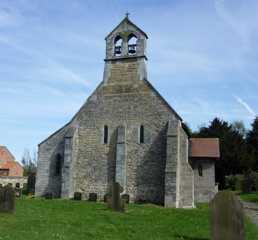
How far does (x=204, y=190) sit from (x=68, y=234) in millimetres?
23041

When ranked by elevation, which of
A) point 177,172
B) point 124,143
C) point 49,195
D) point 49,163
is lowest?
point 49,195

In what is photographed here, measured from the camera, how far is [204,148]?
1331 inches

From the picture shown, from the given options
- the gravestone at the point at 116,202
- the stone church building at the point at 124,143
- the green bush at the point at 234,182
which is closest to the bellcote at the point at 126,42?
the stone church building at the point at 124,143

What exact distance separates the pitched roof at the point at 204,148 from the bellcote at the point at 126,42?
9597 millimetres

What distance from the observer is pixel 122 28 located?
29.7 metres

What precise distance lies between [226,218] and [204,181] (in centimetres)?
2550

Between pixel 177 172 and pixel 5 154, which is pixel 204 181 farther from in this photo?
pixel 5 154

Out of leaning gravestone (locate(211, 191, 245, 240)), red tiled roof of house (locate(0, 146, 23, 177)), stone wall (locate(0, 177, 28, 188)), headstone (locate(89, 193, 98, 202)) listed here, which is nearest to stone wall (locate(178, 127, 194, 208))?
headstone (locate(89, 193, 98, 202))

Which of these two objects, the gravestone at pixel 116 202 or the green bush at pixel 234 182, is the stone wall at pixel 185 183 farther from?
the green bush at pixel 234 182

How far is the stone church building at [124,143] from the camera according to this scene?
26594 mm

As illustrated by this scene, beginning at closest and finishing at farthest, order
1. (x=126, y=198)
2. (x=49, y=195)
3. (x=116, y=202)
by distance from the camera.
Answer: (x=116, y=202)
(x=126, y=198)
(x=49, y=195)

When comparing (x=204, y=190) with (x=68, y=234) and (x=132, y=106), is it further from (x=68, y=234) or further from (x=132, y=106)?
(x=68, y=234)

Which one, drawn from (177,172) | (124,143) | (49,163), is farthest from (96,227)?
(49,163)

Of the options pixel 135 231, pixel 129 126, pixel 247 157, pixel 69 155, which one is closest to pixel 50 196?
pixel 69 155
